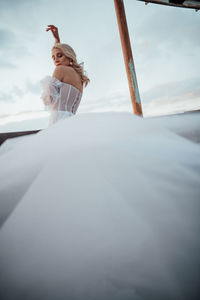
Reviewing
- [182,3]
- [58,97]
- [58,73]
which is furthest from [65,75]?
[182,3]

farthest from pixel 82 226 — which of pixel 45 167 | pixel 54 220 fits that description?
pixel 45 167

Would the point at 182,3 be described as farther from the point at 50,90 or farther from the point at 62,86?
the point at 50,90

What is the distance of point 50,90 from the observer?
4.38 ft

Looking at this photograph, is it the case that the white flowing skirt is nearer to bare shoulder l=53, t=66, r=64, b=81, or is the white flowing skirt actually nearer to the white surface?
bare shoulder l=53, t=66, r=64, b=81

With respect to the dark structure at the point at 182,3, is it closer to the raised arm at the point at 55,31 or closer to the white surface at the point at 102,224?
the raised arm at the point at 55,31

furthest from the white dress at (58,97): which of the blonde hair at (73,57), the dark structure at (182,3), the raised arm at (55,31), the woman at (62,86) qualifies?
the dark structure at (182,3)

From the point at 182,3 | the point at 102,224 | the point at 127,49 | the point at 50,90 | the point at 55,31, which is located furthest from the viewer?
the point at 182,3

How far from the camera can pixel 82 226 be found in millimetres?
217

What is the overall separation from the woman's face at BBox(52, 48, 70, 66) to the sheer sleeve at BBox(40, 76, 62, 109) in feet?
1.10

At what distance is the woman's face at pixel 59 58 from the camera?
1.53m

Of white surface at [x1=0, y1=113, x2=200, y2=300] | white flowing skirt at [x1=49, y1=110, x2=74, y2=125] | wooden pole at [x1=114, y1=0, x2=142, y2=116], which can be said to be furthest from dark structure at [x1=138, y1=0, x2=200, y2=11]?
white surface at [x1=0, y1=113, x2=200, y2=300]

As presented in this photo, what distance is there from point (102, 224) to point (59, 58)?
6.03 feet

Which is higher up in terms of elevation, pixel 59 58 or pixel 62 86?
pixel 59 58

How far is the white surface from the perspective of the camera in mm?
180
